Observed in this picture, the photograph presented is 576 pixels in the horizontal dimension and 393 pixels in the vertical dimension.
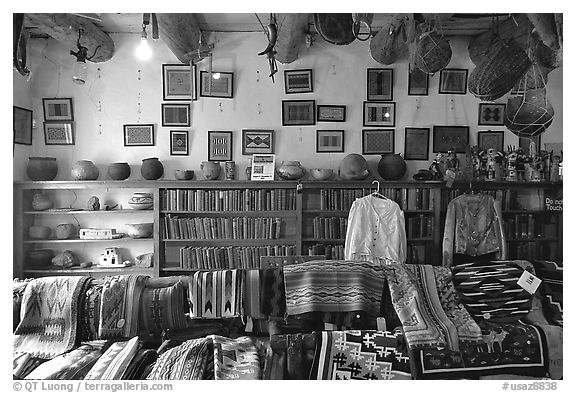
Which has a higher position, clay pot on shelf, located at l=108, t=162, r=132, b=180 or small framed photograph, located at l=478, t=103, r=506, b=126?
small framed photograph, located at l=478, t=103, r=506, b=126

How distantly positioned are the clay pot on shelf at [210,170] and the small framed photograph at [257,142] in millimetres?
392

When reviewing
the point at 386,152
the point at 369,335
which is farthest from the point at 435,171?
the point at 369,335

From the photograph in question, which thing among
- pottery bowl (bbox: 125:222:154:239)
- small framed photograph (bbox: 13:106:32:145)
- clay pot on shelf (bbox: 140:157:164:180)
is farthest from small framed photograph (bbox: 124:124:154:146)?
small framed photograph (bbox: 13:106:32:145)

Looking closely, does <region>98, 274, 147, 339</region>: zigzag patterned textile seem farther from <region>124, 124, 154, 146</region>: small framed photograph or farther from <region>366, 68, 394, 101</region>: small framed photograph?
<region>366, 68, 394, 101</region>: small framed photograph

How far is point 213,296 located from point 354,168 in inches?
107

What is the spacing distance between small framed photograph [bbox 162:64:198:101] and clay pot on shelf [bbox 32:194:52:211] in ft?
5.43

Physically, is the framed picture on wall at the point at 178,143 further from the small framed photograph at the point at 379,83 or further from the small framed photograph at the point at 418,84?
the small framed photograph at the point at 418,84

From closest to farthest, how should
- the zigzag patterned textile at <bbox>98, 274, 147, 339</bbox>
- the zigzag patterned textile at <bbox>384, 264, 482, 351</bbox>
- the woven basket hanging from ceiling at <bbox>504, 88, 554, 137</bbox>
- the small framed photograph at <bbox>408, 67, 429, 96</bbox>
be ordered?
the zigzag patterned textile at <bbox>384, 264, 482, 351</bbox>, the zigzag patterned textile at <bbox>98, 274, 147, 339</bbox>, the woven basket hanging from ceiling at <bbox>504, 88, 554, 137</bbox>, the small framed photograph at <bbox>408, 67, 429, 96</bbox>

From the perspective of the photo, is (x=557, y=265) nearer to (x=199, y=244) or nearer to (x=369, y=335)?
(x=369, y=335)

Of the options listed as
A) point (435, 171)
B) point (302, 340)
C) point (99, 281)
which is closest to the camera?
point (302, 340)

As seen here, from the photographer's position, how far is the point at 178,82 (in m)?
5.12

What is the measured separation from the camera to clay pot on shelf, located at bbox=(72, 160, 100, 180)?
487cm

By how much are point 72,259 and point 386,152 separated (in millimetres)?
3585
